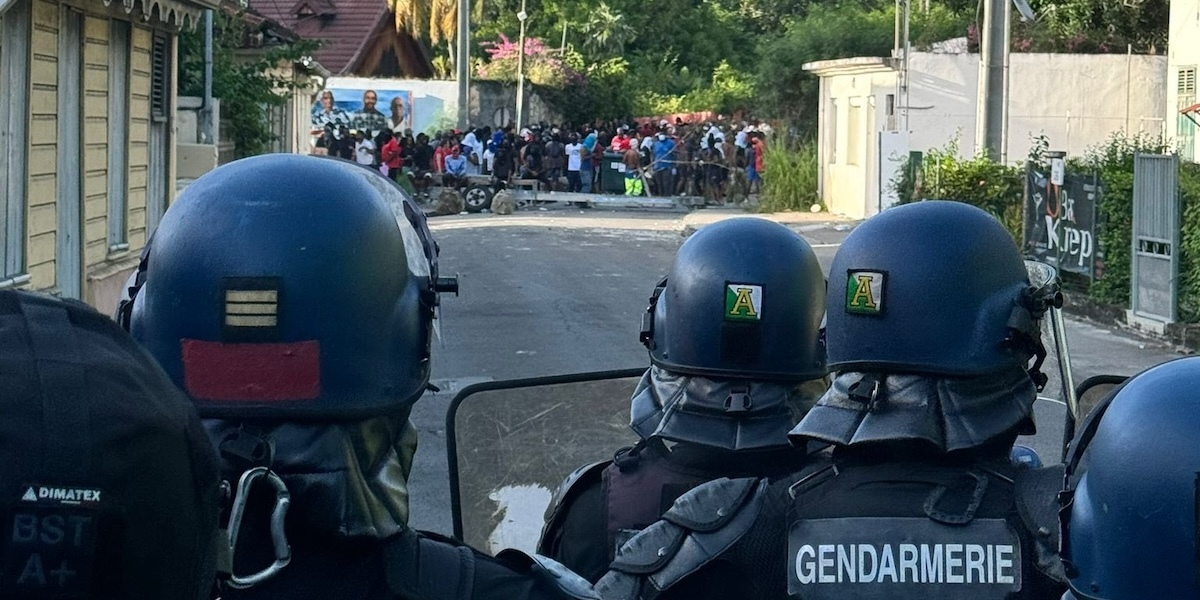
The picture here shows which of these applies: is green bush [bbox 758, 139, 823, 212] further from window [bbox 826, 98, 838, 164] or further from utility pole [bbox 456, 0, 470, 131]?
utility pole [bbox 456, 0, 470, 131]

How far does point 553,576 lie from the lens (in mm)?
2082

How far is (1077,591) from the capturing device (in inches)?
67.9

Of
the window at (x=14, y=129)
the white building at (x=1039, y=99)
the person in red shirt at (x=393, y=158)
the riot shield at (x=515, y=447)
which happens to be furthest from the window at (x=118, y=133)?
the person in red shirt at (x=393, y=158)

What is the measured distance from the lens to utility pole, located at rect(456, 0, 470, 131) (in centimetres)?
3978

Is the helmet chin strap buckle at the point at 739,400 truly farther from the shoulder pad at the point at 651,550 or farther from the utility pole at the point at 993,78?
the utility pole at the point at 993,78

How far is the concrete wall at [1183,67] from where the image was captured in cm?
2072

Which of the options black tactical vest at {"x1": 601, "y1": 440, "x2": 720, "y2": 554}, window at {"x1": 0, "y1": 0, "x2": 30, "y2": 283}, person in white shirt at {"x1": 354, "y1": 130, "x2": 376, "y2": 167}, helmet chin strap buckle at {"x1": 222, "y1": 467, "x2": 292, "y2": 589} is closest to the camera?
helmet chin strap buckle at {"x1": 222, "y1": 467, "x2": 292, "y2": 589}

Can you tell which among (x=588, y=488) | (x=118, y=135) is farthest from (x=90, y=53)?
(x=588, y=488)

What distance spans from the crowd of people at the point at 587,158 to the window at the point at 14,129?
2303 centimetres

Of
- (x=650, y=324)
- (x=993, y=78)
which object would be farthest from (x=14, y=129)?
(x=993, y=78)

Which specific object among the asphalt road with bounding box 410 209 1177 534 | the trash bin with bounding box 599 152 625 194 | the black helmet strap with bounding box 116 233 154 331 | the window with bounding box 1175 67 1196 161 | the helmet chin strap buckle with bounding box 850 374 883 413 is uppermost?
the window with bounding box 1175 67 1196 161

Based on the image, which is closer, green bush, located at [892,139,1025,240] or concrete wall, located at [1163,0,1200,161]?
green bush, located at [892,139,1025,240]

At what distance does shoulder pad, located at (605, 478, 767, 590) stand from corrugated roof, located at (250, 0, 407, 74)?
46651 mm

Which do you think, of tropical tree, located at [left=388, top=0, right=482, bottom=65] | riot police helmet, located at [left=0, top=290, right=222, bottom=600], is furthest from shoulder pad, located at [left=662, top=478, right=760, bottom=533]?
tropical tree, located at [left=388, top=0, right=482, bottom=65]
